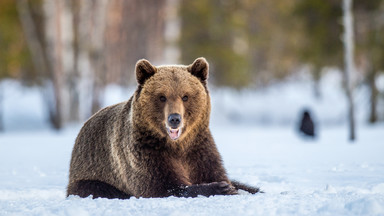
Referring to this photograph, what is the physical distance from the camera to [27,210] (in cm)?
414

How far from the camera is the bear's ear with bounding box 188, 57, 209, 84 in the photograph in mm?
5127

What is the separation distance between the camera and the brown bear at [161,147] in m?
4.74

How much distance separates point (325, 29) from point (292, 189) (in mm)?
17034

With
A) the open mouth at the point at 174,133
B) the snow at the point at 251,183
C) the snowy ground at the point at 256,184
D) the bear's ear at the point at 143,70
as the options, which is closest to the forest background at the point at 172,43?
the snow at the point at 251,183

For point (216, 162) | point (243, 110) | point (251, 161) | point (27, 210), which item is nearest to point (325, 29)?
point (243, 110)

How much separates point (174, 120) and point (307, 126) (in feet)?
41.2

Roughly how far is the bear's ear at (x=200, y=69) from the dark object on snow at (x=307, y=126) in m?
11.8

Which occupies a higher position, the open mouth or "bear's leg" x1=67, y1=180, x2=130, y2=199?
the open mouth

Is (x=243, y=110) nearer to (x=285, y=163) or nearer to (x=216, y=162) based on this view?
(x=285, y=163)

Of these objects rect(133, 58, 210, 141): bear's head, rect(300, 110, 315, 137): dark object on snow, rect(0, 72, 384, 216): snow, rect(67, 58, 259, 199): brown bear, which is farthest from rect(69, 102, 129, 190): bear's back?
rect(300, 110, 315, 137): dark object on snow

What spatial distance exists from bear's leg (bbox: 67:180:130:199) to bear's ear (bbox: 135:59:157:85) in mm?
1162

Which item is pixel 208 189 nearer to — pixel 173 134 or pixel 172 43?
pixel 173 134

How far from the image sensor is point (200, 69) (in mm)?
5160

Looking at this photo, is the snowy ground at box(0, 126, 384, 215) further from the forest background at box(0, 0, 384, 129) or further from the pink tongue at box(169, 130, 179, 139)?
the forest background at box(0, 0, 384, 129)
